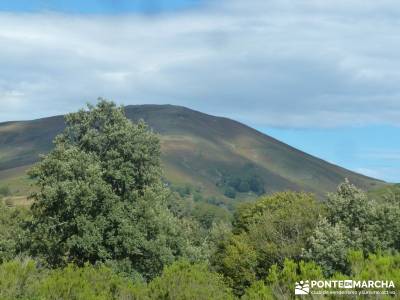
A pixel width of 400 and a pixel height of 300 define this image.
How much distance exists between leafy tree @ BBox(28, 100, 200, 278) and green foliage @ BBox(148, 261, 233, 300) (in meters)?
16.9

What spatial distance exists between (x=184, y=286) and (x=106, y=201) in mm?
19750

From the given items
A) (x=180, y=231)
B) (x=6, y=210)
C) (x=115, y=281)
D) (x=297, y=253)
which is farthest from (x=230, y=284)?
(x=6, y=210)

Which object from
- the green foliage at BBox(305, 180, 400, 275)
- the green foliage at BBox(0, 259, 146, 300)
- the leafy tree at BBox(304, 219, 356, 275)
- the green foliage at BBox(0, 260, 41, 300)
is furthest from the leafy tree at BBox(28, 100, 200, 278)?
the green foliage at BBox(0, 260, 41, 300)

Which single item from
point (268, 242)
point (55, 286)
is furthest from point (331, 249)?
point (55, 286)

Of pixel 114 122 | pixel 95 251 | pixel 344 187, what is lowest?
pixel 95 251

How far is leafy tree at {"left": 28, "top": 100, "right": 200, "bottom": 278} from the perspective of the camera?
139 feet

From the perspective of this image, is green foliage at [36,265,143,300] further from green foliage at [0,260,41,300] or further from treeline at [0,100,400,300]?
treeline at [0,100,400,300]

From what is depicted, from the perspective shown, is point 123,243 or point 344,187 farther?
point 344,187

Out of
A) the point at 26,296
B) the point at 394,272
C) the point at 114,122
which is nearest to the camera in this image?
the point at 394,272

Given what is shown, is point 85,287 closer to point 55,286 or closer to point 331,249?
point 55,286

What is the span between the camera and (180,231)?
1902 inches

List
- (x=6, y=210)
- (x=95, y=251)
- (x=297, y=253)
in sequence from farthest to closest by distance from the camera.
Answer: (x=6, y=210)
(x=297, y=253)
(x=95, y=251)

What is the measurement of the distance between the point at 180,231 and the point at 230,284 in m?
22.5

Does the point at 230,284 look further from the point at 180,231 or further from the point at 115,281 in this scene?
the point at 115,281
